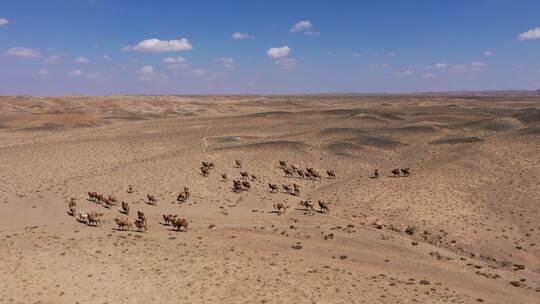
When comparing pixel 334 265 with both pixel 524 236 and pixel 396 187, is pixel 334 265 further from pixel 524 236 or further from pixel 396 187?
pixel 396 187

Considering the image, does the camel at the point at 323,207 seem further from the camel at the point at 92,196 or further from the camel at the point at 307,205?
the camel at the point at 92,196

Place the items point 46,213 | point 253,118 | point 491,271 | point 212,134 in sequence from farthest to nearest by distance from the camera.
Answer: point 253,118 < point 212,134 < point 46,213 < point 491,271

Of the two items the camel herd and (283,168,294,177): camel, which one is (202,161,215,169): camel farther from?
(283,168,294,177): camel

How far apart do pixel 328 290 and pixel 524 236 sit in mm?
15238

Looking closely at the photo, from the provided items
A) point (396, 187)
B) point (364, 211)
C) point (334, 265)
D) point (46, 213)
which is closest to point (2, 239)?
point (46, 213)

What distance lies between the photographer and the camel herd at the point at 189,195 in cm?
2923

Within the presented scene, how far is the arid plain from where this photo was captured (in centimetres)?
2122

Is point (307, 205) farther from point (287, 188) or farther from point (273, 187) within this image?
point (273, 187)

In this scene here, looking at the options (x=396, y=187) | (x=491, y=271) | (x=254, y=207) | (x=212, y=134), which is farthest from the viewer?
(x=212, y=134)

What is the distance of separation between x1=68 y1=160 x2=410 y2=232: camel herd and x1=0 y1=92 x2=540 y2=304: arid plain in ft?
1.84

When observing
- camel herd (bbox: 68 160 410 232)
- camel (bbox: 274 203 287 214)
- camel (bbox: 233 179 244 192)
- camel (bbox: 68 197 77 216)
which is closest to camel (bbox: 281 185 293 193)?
camel herd (bbox: 68 160 410 232)

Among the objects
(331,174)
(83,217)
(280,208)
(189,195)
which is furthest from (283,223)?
(331,174)

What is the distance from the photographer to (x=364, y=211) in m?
34.2

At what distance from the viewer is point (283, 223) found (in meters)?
31.2
